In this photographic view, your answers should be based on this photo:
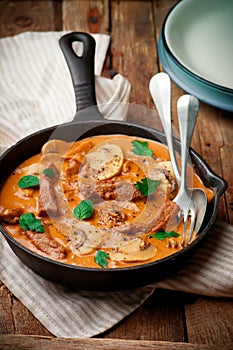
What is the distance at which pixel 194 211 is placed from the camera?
97.3 inches

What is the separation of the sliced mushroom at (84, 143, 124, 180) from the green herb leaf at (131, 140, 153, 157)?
0.24ft

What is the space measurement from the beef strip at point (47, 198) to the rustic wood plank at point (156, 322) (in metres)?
0.52

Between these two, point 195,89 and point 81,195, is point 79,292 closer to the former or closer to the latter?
point 81,195

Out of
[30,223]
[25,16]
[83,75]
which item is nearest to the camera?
[30,223]

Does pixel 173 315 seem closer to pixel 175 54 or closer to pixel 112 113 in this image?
pixel 112 113

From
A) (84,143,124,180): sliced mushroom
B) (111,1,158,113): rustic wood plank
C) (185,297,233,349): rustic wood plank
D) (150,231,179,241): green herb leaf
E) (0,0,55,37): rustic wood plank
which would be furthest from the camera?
(0,0,55,37): rustic wood plank

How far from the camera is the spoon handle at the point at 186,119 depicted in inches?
96.3

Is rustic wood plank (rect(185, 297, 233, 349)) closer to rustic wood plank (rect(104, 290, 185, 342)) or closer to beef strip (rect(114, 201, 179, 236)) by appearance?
rustic wood plank (rect(104, 290, 185, 342))

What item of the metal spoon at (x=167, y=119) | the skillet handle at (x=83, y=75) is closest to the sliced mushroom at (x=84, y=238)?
the metal spoon at (x=167, y=119)

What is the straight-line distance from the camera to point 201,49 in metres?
3.42

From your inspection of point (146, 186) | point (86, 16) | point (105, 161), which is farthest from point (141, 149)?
point (86, 16)

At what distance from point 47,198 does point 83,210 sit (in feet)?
0.54

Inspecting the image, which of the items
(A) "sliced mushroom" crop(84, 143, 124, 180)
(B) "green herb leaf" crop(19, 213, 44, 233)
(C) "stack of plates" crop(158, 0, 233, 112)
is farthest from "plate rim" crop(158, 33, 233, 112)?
(B) "green herb leaf" crop(19, 213, 44, 233)

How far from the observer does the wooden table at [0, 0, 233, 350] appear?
220 cm
